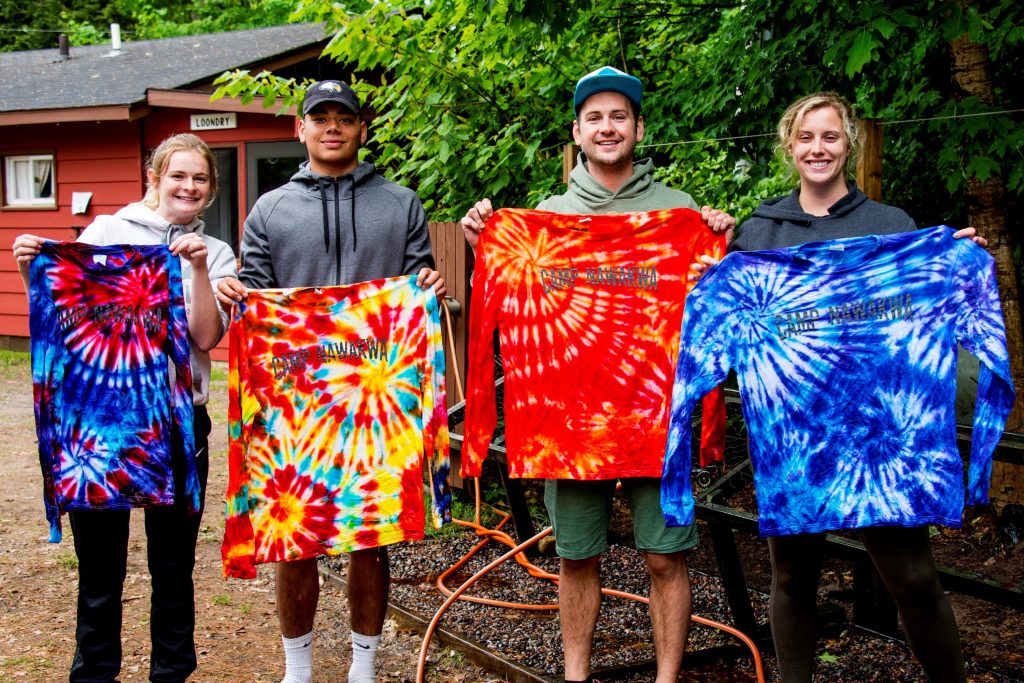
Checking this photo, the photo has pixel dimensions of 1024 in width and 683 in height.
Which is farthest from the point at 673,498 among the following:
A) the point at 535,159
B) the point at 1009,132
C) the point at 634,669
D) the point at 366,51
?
the point at 366,51

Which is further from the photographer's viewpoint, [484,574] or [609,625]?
[484,574]

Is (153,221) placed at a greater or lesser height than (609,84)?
lesser

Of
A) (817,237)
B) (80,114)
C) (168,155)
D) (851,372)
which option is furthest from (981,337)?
(80,114)

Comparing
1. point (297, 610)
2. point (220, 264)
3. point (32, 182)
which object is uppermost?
point (32, 182)

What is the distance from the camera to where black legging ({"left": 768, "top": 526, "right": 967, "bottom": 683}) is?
2.54 meters

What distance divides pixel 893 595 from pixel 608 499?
89 centimetres

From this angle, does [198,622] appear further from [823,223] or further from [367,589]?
[823,223]

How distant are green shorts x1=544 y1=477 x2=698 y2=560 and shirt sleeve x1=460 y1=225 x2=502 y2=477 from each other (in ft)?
0.92

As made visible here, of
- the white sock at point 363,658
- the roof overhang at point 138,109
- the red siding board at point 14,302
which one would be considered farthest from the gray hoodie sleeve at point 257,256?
the red siding board at point 14,302

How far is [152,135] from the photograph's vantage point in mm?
12383

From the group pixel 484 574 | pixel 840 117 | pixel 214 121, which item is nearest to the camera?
pixel 840 117

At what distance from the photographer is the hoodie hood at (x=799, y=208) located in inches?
106

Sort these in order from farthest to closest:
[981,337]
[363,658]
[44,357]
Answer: [363,658]
[44,357]
[981,337]

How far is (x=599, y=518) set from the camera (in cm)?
305
